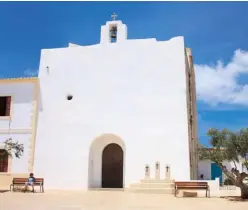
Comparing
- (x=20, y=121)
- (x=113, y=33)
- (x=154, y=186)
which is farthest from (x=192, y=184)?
(x=20, y=121)

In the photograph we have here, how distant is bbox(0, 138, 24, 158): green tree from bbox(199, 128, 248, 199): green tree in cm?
911

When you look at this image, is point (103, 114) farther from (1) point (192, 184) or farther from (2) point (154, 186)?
(1) point (192, 184)

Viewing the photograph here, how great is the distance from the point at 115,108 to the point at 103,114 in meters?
0.71

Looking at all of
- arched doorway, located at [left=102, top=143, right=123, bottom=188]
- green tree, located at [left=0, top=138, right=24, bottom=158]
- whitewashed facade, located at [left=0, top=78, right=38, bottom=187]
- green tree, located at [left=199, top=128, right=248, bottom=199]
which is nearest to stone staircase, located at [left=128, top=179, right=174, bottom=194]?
green tree, located at [left=199, top=128, right=248, bottom=199]

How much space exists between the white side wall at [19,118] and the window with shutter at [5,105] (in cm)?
23

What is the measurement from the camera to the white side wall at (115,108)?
57.6 feet

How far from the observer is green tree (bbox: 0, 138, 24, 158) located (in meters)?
17.5

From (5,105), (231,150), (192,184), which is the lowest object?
(192,184)

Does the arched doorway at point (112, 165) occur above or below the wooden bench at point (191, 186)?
above

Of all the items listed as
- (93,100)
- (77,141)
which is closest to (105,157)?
(77,141)

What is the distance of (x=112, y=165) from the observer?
64.2 feet

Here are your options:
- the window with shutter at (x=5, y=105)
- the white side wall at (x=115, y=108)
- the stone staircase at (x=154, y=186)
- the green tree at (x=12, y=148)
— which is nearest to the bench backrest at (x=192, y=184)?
the stone staircase at (x=154, y=186)

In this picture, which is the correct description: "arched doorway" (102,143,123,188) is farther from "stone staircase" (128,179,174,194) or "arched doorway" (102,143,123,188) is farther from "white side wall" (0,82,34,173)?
"white side wall" (0,82,34,173)

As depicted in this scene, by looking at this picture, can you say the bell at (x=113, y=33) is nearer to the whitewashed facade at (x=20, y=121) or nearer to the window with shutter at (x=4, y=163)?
the whitewashed facade at (x=20, y=121)
